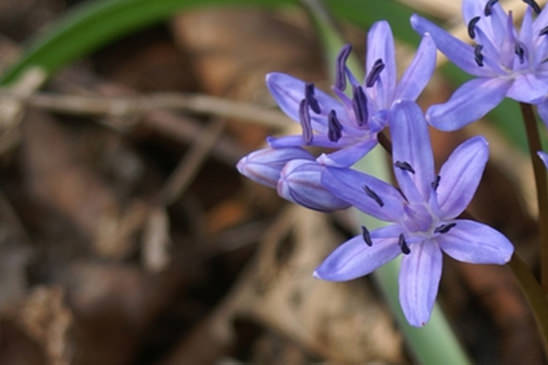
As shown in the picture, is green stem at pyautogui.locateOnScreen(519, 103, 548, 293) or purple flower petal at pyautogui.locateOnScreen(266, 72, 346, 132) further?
purple flower petal at pyautogui.locateOnScreen(266, 72, 346, 132)

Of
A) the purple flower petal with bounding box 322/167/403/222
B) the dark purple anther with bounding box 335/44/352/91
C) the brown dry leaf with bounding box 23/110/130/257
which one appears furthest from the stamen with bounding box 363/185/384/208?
the brown dry leaf with bounding box 23/110/130/257

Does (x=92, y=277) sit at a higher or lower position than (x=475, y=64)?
lower

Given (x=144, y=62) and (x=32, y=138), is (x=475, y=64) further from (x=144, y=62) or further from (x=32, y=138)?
(x=144, y=62)

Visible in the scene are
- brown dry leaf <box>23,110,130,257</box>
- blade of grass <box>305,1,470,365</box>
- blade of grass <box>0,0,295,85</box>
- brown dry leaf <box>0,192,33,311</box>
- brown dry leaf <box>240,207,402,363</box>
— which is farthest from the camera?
brown dry leaf <box>23,110,130,257</box>

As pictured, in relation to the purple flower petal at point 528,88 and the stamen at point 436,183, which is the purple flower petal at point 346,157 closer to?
the stamen at point 436,183

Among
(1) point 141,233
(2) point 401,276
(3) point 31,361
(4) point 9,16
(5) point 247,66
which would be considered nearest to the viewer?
(2) point 401,276

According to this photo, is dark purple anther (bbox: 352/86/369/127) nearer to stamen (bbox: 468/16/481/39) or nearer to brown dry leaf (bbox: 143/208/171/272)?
stamen (bbox: 468/16/481/39)

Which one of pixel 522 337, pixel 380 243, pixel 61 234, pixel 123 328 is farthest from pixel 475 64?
pixel 61 234

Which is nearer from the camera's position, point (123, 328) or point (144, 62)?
point (123, 328)
